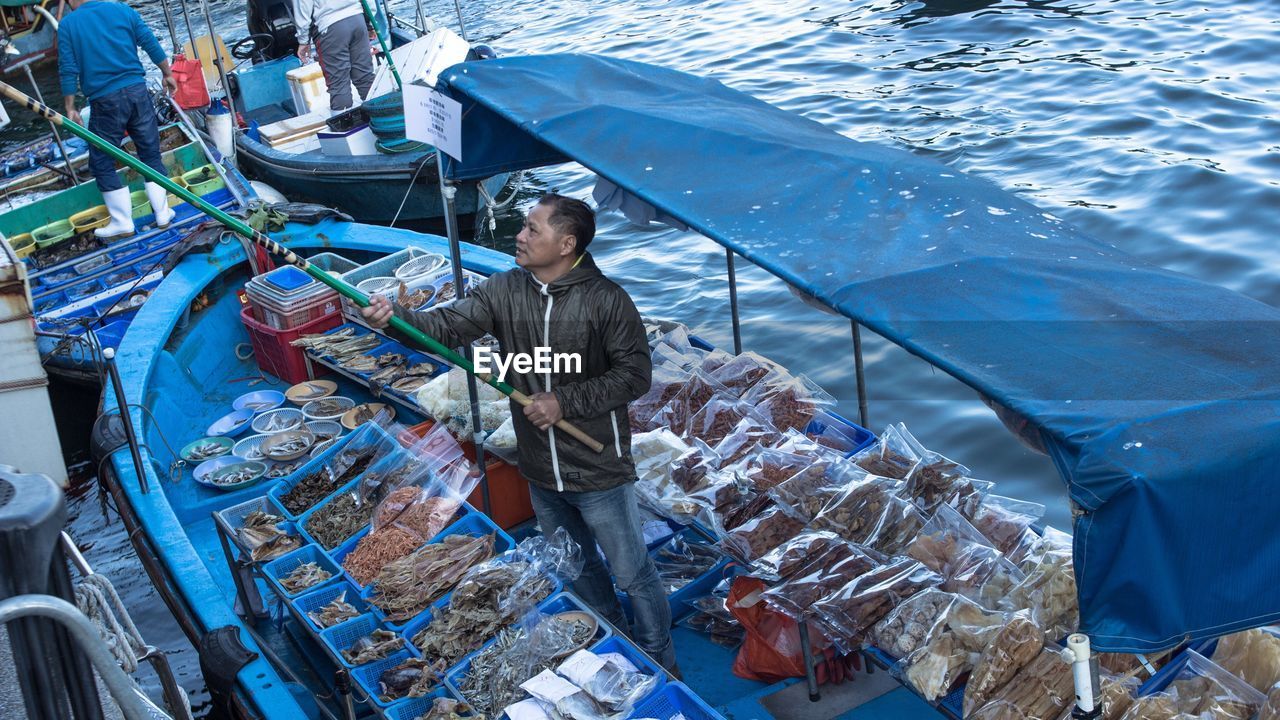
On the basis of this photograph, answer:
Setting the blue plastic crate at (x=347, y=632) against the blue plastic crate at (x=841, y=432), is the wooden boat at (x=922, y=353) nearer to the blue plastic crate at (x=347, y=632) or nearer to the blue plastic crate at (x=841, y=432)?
the blue plastic crate at (x=347, y=632)

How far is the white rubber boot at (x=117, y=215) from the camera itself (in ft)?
30.7

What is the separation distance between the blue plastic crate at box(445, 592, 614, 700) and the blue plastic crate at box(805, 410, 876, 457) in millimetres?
1640

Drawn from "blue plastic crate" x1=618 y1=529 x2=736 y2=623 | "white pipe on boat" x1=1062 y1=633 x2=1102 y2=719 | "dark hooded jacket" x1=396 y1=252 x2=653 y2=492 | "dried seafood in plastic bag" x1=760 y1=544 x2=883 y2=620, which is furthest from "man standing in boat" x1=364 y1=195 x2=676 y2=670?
"white pipe on boat" x1=1062 y1=633 x2=1102 y2=719

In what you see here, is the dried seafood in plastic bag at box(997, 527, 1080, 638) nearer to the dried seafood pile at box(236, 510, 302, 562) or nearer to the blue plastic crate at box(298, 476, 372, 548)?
the blue plastic crate at box(298, 476, 372, 548)

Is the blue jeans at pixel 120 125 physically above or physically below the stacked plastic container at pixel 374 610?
above

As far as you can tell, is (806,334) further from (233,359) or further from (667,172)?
(667,172)

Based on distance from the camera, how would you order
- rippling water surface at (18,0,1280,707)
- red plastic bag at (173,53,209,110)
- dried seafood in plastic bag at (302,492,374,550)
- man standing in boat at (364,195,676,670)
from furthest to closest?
red plastic bag at (173,53,209,110) < rippling water surface at (18,0,1280,707) < dried seafood in plastic bag at (302,492,374,550) < man standing in boat at (364,195,676,670)

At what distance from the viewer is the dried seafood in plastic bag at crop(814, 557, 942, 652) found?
4086 mm

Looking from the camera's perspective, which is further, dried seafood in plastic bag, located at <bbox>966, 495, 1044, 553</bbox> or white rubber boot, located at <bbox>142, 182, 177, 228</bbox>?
white rubber boot, located at <bbox>142, 182, 177, 228</bbox>

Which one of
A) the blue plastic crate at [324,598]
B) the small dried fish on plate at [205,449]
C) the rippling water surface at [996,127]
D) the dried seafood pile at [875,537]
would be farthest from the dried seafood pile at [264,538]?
the dried seafood pile at [875,537]

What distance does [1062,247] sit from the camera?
371 centimetres

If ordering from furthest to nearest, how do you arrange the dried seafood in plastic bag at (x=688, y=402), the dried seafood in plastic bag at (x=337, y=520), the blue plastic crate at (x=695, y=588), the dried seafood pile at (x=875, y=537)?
the dried seafood in plastic bag at (x=688, y=402) < the dried seafood in plastic bag at (x=337, y=520) < the blue plastic crate at (x=695, y=588) < the dried seafood pile at (x=875, y=537)

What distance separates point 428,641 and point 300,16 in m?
9.16

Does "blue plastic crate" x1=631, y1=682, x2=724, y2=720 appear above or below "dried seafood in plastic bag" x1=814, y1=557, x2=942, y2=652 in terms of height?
below
